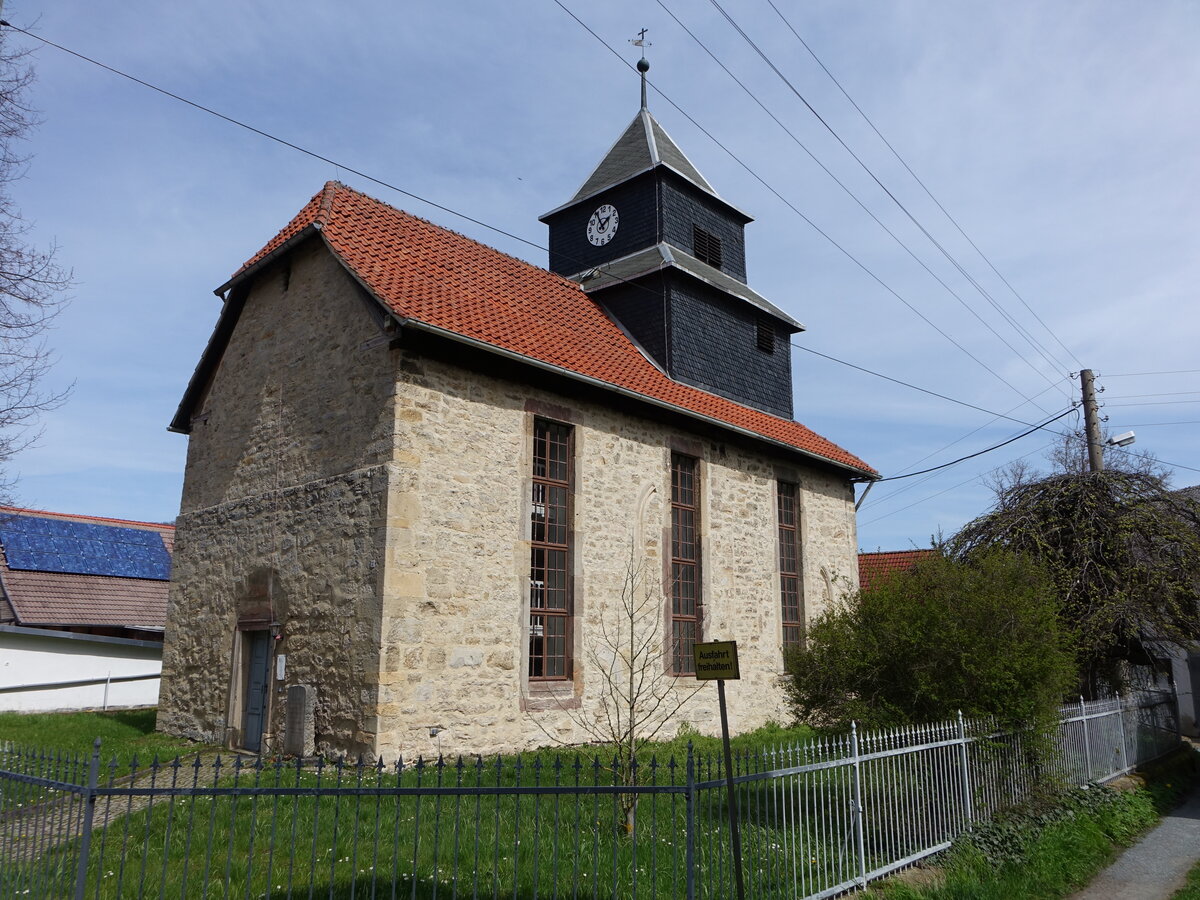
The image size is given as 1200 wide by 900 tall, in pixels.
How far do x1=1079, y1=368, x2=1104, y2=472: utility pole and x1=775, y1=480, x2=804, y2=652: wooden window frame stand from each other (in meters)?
5.25

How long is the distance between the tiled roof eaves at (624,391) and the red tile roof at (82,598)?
549 inches

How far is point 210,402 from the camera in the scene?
14320 mm

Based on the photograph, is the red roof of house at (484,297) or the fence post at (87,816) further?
the red roof of house at (484,297)

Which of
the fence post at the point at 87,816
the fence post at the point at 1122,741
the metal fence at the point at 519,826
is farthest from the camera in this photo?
the fence post at the point at 1122,741

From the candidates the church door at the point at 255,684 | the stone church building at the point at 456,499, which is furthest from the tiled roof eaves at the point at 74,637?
the church door at the point at 255,684

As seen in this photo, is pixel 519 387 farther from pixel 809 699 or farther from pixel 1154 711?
pixel 1154 711

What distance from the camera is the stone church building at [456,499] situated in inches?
421

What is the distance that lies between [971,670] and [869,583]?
5.42 feet

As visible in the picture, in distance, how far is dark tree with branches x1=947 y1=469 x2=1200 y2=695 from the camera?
44.4ft

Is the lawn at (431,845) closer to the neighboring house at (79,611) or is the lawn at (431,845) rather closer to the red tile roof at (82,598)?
the neighboring house at (79,611)

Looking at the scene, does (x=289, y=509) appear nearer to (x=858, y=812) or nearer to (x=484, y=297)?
(x=484, y=297)

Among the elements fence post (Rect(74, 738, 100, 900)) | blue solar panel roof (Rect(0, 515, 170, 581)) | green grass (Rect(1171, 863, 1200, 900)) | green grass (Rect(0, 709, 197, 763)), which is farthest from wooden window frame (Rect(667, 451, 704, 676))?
blue solar panel roof (Rect(0, 515, 170, 581))

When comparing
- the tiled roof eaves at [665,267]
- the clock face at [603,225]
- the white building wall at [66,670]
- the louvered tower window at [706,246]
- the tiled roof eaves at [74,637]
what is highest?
the clock face at [603,225]

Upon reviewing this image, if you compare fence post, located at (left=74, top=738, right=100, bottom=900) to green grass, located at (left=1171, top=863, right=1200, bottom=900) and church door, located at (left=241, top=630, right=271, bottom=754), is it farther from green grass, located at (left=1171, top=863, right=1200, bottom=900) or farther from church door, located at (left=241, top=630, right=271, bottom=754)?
green grass, located at (left=1171, top=863, right=1200, bottom=900)
